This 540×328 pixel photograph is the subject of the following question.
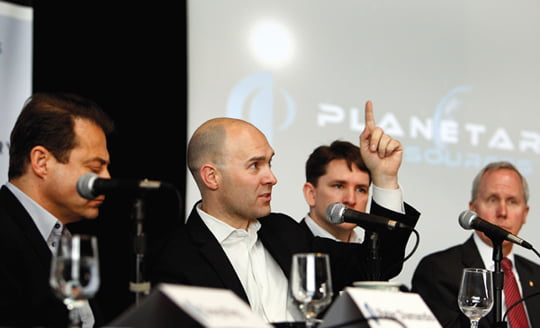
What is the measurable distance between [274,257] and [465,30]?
3.01m

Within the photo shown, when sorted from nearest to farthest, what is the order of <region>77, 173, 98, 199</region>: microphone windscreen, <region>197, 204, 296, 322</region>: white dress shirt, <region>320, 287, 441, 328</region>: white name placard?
<region>320, 287, 441, 328</region>: white name placard
<region>77, 173, 98, 199</region>: microphone windscreen
<region>197, 204, 296, 322</region>: white dress shirt

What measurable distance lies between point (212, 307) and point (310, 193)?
260 centimetres

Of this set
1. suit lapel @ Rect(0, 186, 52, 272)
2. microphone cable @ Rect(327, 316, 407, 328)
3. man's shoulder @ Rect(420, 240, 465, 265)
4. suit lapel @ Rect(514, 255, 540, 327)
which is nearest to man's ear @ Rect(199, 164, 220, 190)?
suit lapel @ Rect(0, 186, 52, 272)

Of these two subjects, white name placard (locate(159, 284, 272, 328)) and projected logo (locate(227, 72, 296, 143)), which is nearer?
white name placard (locate(159, 284, 272, 328))

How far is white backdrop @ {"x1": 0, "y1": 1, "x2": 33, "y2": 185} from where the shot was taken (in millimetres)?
3658

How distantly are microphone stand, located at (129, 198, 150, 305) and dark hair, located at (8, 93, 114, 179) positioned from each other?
67 centimetres

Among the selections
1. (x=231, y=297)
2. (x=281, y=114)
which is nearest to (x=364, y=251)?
(x=231, y=297)

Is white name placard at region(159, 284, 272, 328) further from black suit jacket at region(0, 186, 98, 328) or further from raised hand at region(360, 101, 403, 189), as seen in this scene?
raised hand at region(360, 101, 403, 189)

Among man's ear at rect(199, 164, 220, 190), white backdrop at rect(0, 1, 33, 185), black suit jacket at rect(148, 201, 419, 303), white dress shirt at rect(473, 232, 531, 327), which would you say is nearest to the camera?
black suit jacket at rect(148, 201, 419, 303)

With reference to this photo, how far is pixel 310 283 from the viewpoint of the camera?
6.15ft

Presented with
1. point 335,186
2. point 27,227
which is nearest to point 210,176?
point 27,227

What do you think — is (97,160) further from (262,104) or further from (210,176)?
(262,104)

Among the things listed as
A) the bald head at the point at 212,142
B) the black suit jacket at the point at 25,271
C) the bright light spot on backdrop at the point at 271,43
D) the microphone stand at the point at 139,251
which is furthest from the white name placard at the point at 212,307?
the bright light spot on backdrop at the point at 271,43

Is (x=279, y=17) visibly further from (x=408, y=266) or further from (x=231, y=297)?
(x=231, y=297)
